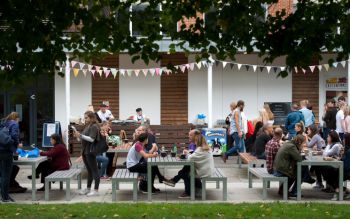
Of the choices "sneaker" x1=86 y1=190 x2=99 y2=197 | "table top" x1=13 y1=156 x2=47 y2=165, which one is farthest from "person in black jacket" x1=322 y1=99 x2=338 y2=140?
"table top" x1=13 y1=156 x2=47 y2=165

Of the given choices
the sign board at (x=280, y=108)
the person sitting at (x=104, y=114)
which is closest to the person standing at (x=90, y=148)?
the person sitting at (x=104, y=114)

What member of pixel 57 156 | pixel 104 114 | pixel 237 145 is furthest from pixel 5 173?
pixel 104 114

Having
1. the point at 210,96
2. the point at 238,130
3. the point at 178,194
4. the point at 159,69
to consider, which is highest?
the point at 159,69

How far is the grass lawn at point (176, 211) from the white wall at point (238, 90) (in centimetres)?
1194

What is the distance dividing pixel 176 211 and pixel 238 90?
13179mm

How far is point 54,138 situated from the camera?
43.8 ft

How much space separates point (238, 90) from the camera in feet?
75.7

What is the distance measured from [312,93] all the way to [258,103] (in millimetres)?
2037

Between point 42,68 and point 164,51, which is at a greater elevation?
point 164,51

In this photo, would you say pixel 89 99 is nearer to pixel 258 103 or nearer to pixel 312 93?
→ pixel 258 103

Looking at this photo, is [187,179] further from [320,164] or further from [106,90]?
[106,90]

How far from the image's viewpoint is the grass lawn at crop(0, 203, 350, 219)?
9930mm

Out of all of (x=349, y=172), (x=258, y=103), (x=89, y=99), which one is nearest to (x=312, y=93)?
(x=258, y=103)

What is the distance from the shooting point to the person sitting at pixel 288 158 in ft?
39.4
